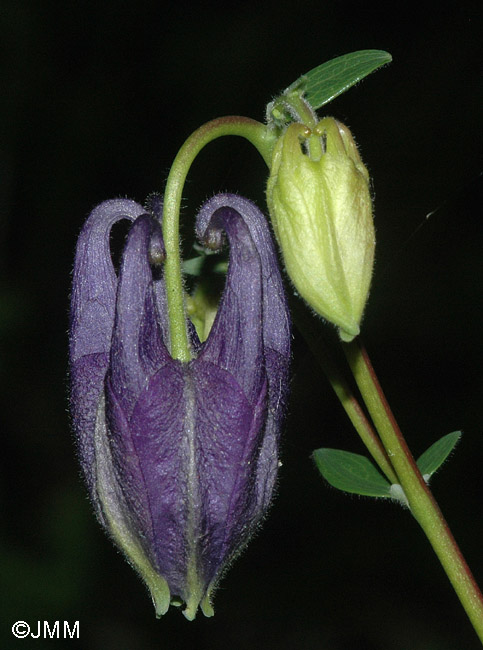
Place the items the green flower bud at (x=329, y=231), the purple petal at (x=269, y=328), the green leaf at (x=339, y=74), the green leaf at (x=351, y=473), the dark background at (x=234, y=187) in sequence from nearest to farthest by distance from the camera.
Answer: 1. the green flower bud at (x=329, y=231)
2. the purple petal at (x=269, y=328)
3. the green leaf at (x=339, y=74)
4. the green leaf at (x=351, y=473)
5. the dark background at (x=234, y=187)

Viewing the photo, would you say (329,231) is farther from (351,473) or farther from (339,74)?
(351,473)

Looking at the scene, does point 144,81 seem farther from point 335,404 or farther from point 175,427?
point 175,427

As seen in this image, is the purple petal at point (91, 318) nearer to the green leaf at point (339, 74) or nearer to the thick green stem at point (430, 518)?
the green leaf at point (339, 74)

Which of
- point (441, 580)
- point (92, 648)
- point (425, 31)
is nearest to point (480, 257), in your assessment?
point (425, 31)

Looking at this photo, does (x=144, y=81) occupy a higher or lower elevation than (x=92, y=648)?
higher

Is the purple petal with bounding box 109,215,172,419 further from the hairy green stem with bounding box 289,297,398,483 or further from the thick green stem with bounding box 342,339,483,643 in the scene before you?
the thick green stem with bounding box 342,339,483,643

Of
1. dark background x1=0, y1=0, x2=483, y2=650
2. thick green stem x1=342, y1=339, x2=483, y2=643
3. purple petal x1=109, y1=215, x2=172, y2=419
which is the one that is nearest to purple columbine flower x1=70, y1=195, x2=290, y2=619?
purple petal x1=109, y1=215, x2=172, y2=419

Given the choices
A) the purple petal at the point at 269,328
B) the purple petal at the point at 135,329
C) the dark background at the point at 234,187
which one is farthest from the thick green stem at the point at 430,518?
the dark background at the point at 234,187
